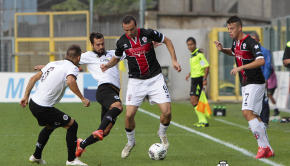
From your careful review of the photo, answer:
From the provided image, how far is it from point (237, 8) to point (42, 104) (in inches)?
1123

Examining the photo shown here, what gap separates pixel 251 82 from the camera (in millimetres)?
9250

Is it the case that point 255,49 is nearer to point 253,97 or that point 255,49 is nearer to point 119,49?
point 253,97

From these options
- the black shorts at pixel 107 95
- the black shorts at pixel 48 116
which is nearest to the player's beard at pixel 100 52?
the black shorts at pixel 107 95

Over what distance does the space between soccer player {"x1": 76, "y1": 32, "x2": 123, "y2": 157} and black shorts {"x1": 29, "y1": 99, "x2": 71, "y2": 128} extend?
0.76 meters

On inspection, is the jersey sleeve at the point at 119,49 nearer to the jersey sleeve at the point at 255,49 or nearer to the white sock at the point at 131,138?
the white sock at the point at 131,138

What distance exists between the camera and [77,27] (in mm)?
29062

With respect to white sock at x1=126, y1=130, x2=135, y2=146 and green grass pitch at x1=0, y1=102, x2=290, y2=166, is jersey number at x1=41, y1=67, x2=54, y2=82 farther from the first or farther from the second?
white sock at x1=126, y1=130, x2=135, y2=146

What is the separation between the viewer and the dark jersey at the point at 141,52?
9.23 meters

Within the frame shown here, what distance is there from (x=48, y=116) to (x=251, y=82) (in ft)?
10.2

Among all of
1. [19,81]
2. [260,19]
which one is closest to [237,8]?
[260,19]

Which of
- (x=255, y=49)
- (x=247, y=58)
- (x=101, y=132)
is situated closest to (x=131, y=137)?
(x=101, y=132)

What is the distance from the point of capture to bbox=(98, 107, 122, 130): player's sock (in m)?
9.09

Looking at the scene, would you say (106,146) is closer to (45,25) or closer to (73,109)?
(73,109)

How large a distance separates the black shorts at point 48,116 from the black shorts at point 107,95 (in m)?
1.31
